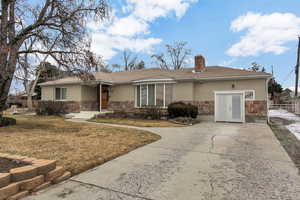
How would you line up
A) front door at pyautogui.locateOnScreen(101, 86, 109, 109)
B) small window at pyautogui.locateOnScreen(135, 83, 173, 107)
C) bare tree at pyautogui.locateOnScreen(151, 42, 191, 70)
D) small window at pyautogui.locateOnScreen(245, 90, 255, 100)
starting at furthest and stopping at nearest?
1. bare tree at pyautogui.locateOnScreen(151, 42, 191, 70)
2. front door at pyautogui.locateOnScreen(101, 86, 109, 109)
3. small window at pyautogui.locateOnScreen(135, 83, 173, 107)
4. small window at pyautogui.locateOnScreen(245, 90, 255, 100)

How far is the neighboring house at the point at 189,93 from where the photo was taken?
12.2 meters

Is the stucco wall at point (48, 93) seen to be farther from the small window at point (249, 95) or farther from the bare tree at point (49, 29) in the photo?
the small window at point (249, 95)

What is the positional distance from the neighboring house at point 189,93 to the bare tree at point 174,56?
63.1 feet

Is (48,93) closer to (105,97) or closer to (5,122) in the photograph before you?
(105,97)

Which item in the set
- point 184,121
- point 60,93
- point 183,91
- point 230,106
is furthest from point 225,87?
point 60,93

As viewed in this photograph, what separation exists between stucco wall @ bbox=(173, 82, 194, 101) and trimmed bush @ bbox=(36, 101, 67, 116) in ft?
32.8

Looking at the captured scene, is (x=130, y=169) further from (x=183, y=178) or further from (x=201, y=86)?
(x=201, y=86)

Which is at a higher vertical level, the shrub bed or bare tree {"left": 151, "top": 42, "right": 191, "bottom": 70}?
bare tree {"left": 151, "top": 42, "right": 191, "bottom": 70}

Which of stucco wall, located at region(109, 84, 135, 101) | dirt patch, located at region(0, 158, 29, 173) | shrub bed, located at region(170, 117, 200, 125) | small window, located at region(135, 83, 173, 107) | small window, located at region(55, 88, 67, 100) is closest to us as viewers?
dirt patch, located at region(0, 158, 29, 173)

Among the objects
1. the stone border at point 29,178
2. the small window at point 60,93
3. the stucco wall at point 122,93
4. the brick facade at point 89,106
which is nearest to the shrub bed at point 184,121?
the stucco wall at point 122,93

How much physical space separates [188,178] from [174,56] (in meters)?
33.0

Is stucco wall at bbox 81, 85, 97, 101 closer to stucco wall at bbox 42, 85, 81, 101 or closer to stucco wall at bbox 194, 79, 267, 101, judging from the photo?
stucco wall at bbox 42, 85, 81, 101

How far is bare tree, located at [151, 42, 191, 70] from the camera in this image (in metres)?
33.9

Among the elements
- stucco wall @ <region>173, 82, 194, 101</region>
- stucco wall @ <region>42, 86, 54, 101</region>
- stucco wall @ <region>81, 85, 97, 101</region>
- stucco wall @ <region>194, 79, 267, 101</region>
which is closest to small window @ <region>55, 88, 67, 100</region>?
stucco wall @ <region>42, 86, 54, 101</region>
